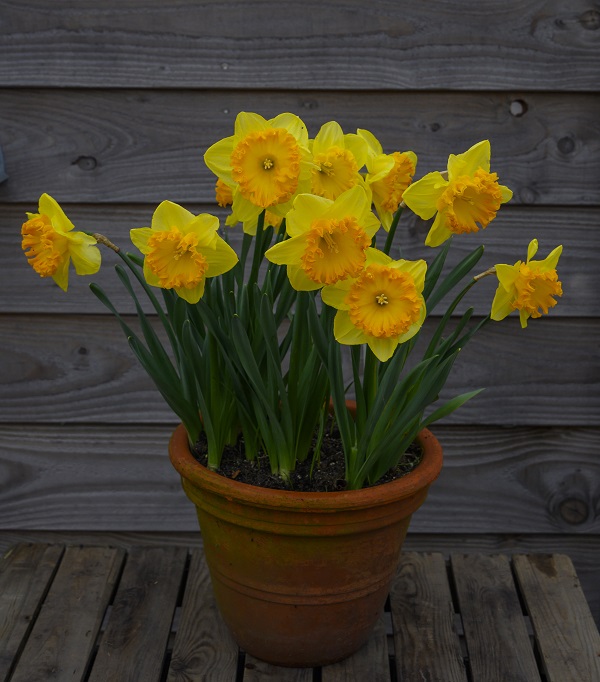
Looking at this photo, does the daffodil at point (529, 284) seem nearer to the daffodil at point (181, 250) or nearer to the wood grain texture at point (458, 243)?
the daffodil at point (181, 250)

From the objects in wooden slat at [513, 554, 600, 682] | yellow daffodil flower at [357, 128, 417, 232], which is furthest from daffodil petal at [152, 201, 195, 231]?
wooden slat at [513, 554, 600, 682]

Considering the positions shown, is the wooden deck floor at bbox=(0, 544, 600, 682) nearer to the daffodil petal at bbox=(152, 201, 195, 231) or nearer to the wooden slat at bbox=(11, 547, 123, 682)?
the wooden slat at bbox=(11, 547, 123, 682)

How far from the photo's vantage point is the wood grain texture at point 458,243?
1.38 metres

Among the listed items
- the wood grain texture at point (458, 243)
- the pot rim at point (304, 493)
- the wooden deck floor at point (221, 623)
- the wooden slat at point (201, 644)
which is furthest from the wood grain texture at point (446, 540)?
the pot rim at point (304, 493)

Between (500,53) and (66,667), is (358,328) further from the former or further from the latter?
(500,53)

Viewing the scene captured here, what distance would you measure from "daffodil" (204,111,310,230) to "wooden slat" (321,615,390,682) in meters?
0.61

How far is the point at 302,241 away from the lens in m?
0.79

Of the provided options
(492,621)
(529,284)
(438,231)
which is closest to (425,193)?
(438,231)

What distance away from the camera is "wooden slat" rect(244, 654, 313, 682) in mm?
1032

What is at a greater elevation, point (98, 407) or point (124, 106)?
point (124, 106)

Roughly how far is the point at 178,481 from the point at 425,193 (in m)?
0.88

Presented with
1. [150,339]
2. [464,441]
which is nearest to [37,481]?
[150,339]

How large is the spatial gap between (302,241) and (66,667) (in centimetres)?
66

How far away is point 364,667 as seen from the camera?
1.06 meters
